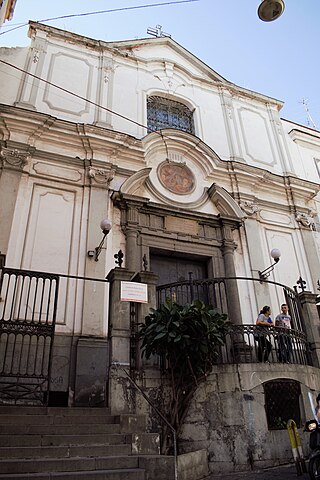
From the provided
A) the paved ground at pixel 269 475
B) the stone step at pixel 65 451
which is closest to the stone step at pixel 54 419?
the stone step at pixel 65 451

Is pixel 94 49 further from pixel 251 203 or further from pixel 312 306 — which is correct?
pixel 312 306

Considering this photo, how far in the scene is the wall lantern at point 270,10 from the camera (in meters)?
6.04

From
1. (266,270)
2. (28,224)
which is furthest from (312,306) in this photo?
(28,224)

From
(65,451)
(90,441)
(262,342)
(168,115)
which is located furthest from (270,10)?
(65,451)

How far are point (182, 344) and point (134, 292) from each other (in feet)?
3.59

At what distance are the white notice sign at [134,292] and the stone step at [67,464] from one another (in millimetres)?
2238

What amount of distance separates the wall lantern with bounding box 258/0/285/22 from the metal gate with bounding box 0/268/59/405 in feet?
17.6

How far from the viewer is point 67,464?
148 inches

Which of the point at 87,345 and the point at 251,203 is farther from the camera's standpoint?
the point at 251,203

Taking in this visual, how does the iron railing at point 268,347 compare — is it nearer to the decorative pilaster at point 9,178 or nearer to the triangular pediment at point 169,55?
the decorative pilaster at point 9,178

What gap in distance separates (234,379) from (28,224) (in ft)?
17.0

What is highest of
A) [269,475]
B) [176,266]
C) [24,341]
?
[176,266]

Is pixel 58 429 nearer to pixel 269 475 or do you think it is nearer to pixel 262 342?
pixel 269 475

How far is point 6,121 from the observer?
29.5 feet
